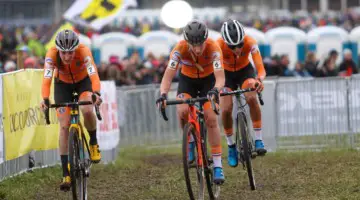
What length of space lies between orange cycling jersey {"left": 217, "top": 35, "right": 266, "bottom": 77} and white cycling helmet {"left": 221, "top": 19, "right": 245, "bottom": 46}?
1.33ft

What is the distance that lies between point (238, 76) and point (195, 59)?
59.2 inches

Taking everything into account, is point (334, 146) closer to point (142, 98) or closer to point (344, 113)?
point (344, 113)

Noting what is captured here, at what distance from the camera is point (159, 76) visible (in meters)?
25.7

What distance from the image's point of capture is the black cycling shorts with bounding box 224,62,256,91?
43.7ft

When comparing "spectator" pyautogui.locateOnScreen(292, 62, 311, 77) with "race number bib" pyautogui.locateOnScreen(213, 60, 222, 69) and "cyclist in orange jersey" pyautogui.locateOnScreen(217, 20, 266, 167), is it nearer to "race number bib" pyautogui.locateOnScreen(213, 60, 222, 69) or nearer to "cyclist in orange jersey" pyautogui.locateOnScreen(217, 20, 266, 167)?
"cyclist in orange jersey" pyautogui.locateOnScreen(217, 20, 266, 167)

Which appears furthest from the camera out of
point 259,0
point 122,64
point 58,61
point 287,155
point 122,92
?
point 259,0

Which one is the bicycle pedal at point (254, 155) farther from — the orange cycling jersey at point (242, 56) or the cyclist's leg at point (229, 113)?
the orange cycling jersey at point (242, 56)

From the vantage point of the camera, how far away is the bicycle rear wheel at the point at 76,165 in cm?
1121

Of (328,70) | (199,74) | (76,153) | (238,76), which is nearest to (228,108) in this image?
(238,76)

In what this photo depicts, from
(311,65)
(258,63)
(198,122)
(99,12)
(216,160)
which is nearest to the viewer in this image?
(198,122)

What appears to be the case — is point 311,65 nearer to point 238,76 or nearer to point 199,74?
point 238,76

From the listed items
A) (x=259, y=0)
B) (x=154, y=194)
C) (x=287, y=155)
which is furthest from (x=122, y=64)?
(x=259, y=0)

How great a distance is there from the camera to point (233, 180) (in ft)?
46.2

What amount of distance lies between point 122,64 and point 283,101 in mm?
6911
